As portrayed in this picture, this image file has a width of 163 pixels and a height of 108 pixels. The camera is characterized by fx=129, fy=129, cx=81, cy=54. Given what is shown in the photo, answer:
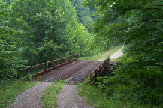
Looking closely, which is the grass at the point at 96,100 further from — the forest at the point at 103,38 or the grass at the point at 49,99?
the grass at the point at 49,99

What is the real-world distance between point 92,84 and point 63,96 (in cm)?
267

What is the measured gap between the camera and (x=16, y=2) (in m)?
15.7

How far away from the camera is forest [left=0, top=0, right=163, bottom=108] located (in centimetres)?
542

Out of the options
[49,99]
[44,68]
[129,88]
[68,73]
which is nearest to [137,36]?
[129,88]

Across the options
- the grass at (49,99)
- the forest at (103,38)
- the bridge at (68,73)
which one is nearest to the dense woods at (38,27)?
the forest at (103,38)

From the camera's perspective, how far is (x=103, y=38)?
25.6 ft

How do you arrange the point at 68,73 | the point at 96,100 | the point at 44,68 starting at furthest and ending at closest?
the point at 44,68
the point at 68,73
the point at 96,100

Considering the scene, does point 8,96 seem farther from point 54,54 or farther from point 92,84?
point 54,54

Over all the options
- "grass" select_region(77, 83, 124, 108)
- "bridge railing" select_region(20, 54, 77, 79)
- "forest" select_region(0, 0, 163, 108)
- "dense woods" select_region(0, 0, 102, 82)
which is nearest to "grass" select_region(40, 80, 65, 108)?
"grass" select_region(77, 83, 124, 108)

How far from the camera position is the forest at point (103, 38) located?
17.8 ft

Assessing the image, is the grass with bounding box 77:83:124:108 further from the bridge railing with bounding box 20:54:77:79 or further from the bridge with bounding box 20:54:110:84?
the bridge railing with bounding box 20:54:77:79

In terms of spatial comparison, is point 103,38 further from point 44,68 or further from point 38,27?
point 38,27

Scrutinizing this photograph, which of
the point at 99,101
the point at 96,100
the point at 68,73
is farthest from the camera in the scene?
the point at 68,73

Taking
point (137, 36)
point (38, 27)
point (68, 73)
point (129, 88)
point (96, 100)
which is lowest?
point (96, 100)
